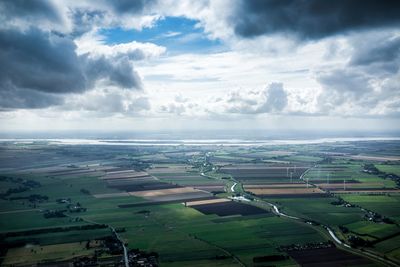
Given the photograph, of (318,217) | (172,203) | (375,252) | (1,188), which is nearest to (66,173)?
(1,188)

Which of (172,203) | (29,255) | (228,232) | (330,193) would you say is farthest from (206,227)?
(330,193)

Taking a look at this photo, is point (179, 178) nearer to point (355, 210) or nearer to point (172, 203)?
point (172, 203)

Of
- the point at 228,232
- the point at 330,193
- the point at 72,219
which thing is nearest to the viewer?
the point at 228,232

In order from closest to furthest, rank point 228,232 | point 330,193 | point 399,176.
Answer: point 228,232 → point 330,193 → point 399,176

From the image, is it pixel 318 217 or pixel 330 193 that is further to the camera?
pixel 330 193

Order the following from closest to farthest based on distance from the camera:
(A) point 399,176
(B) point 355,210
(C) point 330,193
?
(B) point 355,210 < (C) point 330,193 < (A) point 399,176

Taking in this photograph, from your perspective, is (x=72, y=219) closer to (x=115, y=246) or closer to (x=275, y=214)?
(x=115, y=246)
